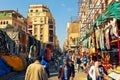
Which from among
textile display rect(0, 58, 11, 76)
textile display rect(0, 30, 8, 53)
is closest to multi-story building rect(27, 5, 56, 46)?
textile display rect(0, 30, 8, 53)

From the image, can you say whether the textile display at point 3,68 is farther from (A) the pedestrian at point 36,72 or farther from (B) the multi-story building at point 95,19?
(A) the pedestrian at point 36,72

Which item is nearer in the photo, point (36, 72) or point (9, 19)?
point (36, 72)

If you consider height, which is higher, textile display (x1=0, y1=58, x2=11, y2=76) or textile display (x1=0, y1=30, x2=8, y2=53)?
textile display (x1=0, y1=30, x2=8, y2=53)

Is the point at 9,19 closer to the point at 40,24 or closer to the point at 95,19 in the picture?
the point at 40,24

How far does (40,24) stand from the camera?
393 ft

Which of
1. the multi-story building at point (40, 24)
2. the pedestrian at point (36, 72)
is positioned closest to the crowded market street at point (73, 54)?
the pedestrian at point (36, 72)

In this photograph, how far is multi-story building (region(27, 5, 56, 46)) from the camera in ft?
385

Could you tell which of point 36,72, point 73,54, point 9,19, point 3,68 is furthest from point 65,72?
point 9,19

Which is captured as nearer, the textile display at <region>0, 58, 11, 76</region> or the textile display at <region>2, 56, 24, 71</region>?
the textile display at <region>0, 58, 11, 76</region>

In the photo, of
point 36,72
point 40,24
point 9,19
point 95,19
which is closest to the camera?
point 36,72

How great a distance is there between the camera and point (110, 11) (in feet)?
50.9

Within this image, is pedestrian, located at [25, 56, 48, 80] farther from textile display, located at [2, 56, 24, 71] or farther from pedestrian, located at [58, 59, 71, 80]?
textile display, located at [2, 56, 24, 71]

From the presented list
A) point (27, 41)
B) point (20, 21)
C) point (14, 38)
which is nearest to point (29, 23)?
point (20, 21)

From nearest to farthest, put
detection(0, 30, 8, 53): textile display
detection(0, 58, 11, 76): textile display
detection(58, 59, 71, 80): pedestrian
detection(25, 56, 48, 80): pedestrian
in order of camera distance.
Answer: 1. detection(25, 56, 48, 80): pedestrian
2. detection(58, 59, 71, 80): pedestrian
3. detection(0, 58, 11, 76): textile display
4. detection(0, 30, 8, 53): textile display
